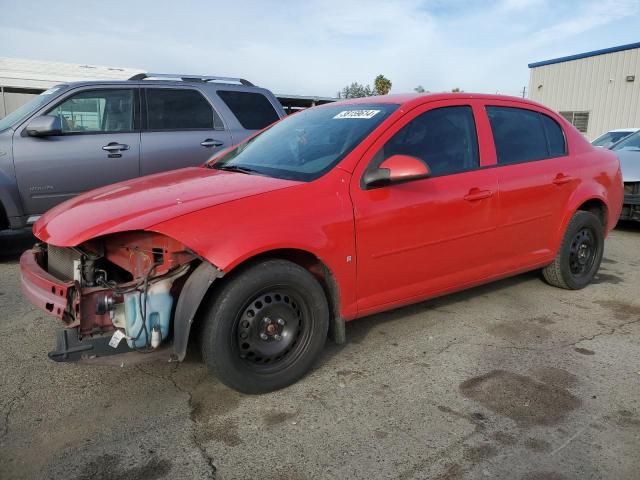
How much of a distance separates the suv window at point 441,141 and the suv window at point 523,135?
0.27m

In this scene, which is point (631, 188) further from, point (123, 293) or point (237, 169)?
point (123, 293)

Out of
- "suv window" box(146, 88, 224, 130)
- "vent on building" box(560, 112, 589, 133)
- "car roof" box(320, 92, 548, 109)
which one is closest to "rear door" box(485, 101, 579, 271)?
"car roof" box(320, 92, 548, 109)

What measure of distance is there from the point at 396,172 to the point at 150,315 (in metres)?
1.59

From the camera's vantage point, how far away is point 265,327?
2.92 metres

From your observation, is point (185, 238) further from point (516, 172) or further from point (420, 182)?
point (516, 172)

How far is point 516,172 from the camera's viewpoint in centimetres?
402

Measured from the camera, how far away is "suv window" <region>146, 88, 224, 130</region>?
20.4ft

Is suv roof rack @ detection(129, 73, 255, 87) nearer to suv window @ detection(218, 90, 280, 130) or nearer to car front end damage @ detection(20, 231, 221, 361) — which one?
suv window @ detection(218, 90, 280, 130)

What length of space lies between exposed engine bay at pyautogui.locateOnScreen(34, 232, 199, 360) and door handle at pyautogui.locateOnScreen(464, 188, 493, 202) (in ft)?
6.33

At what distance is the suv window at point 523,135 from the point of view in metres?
4.04

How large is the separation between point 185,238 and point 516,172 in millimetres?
2608

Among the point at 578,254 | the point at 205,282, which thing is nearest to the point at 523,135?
the point at 578,254

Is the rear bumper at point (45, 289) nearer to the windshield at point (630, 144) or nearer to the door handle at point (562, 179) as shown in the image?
the door handle at point (562, 179)

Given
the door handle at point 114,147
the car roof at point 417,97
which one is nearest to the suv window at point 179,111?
the door handle at point 114,147
